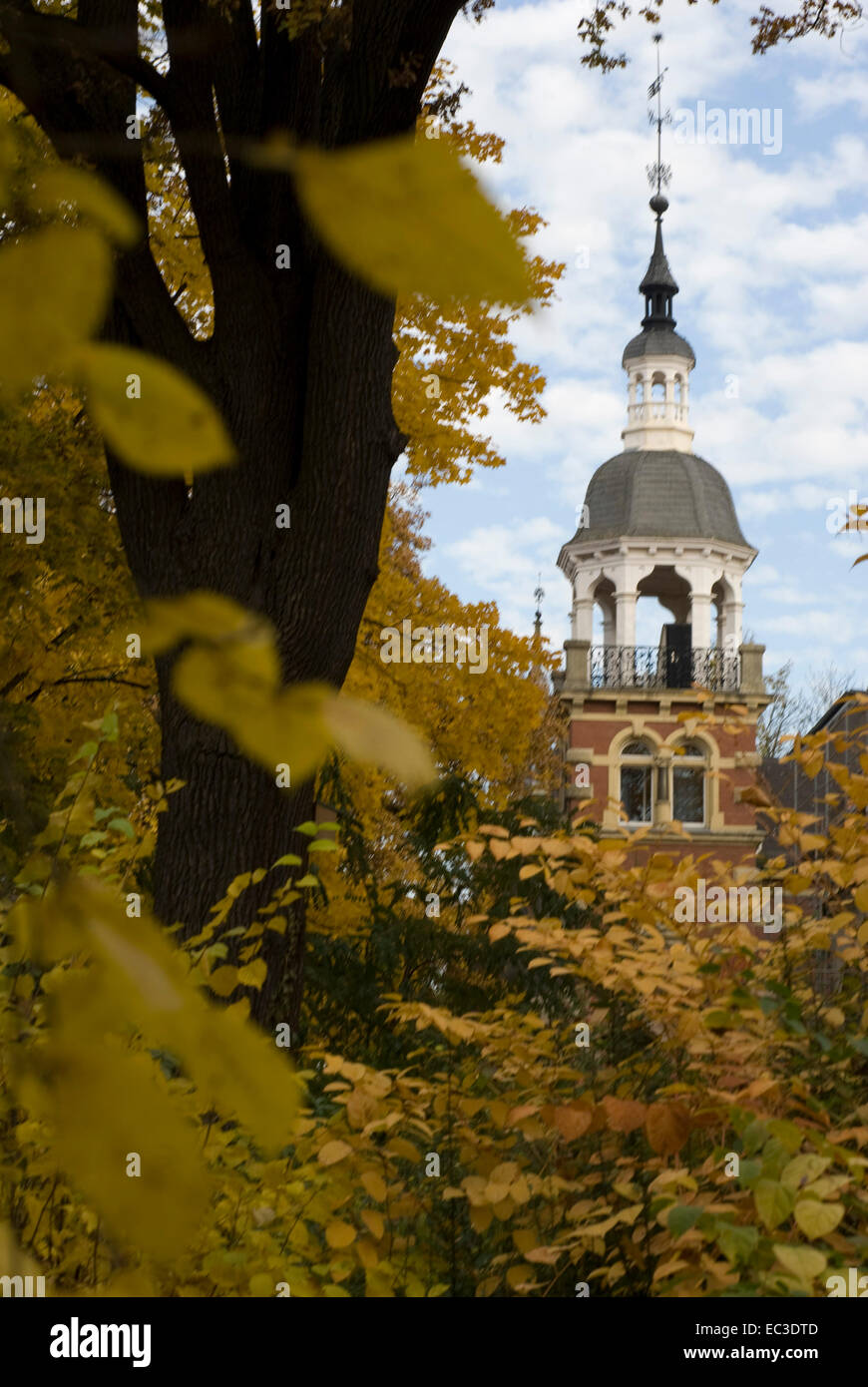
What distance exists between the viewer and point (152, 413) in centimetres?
52

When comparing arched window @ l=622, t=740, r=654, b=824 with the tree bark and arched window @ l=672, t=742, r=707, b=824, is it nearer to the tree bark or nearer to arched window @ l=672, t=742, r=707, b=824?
arched window @ l=672, t=742, r=707, b=824

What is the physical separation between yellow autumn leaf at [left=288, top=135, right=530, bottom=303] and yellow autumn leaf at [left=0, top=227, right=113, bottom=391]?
0.09 meters

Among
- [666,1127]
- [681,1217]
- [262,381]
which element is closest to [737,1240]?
[681,1217]

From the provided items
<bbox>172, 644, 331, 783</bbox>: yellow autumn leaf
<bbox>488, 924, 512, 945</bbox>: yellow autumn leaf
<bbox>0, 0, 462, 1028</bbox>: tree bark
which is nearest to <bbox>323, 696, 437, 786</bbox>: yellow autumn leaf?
<bbox>172, 644, 331, 783</bbox>: yellow autumn leaf

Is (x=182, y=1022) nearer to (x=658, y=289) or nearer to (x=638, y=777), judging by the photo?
(x=638, y=777)

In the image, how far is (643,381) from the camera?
37344 mm

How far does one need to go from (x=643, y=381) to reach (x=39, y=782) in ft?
103

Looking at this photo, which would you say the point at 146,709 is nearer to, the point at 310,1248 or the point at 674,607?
the point at 310,1248

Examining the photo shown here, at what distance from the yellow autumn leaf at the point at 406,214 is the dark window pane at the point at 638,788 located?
3239cm

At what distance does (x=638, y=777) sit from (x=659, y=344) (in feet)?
37.0

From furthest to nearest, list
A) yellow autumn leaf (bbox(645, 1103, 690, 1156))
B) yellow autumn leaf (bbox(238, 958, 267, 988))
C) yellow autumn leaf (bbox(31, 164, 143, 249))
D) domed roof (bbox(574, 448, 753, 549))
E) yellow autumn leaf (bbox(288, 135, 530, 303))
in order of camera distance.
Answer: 1. domed roof (bbox(574, 448, 753, 549))
2. yellow autumn leaf (bbox(238, 958, 267, 988))
3. yellow autumn leaf (bbox(645, 1103, 690, 1156))
4. yellow autumn leaf (bbox(31, 164, 143, 249))
5. yellow autumn leaf (bbox(288, 135, 530, 303))

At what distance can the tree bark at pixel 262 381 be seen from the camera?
5.01 meters

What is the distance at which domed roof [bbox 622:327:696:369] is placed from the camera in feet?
117
